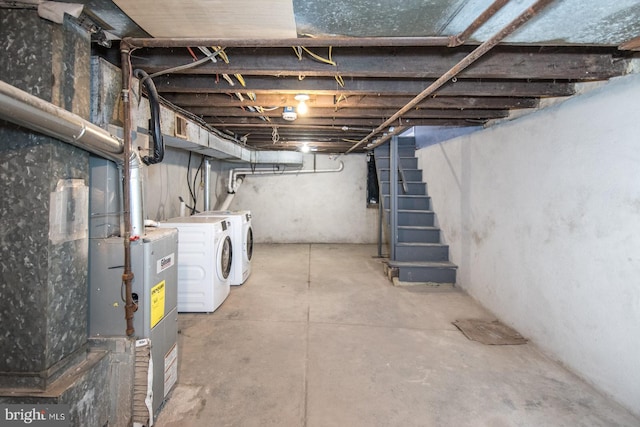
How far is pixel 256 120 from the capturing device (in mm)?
3186

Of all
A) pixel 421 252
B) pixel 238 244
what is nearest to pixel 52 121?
pixel 238 244

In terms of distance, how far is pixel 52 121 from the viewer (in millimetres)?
977

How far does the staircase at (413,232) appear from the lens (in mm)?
3629

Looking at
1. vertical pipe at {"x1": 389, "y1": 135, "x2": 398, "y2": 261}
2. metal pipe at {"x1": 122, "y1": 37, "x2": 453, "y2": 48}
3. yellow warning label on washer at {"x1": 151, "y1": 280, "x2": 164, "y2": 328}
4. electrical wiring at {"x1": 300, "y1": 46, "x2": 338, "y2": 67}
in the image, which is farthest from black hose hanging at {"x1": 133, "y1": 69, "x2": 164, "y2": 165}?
vertical pipe at {"x1": 389, "y1": 135, "x2": 398, "y2": 261}

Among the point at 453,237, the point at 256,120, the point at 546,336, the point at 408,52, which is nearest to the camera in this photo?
the point at 408,52

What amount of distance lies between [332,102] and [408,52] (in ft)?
2.79

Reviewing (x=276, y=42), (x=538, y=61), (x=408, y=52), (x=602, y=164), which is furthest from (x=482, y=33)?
(x=602, y=164)

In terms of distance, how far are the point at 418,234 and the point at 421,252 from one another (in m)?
0.31

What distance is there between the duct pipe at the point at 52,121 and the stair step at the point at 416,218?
3.62 metres

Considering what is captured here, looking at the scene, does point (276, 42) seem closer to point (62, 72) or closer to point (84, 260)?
point (62, 72)

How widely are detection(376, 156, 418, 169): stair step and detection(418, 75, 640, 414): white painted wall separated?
5.93 feet

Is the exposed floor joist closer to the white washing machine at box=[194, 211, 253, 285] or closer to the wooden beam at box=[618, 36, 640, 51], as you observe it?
the wooden beam at box=[618, 36, 640, 51]

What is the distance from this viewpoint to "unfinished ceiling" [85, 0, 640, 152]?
3.72ft

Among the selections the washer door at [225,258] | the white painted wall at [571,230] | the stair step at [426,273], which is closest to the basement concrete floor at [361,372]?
the white painted wall at [571,230]
